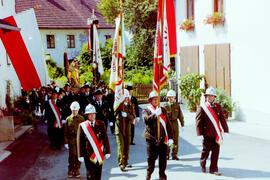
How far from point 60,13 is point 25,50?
34.7 metres

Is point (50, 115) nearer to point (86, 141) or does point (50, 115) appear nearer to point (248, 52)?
point (86, 141)

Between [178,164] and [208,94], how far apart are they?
203 cm

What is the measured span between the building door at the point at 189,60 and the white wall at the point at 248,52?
6.13ft

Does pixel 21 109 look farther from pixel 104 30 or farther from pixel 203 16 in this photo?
pixel 104 30

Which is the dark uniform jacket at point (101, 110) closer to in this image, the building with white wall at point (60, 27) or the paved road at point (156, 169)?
the paved road at point (156, 169)

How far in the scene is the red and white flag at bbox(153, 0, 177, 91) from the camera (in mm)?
7203

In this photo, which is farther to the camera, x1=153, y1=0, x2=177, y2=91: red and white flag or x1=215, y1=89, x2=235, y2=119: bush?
x1=215, y1=89, x2=235, y2=119: bush

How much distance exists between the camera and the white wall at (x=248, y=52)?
Result: 1312 cm

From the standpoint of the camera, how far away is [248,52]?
13891 millimetres

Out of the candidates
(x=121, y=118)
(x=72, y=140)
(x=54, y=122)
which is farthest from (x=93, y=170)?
(x=54, y=122)

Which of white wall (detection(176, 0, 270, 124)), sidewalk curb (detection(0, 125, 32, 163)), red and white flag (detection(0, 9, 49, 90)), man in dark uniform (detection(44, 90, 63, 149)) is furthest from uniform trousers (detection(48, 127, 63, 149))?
white wall (detection(176, 0, 270, 124))

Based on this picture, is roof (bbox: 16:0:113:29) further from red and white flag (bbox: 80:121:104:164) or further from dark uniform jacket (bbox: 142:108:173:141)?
red and white flag (bbox: 80:121:104:164)

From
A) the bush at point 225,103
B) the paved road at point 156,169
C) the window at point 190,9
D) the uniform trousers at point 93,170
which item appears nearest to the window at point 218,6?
the window at point 190,9

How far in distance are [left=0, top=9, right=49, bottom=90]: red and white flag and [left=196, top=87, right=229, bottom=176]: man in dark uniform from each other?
14.5 ft
